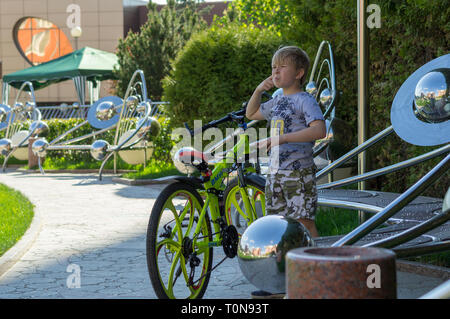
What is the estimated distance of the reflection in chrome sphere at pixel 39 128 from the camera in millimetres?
16234

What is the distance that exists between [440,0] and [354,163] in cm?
215

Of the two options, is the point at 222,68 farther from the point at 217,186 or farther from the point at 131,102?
the point at 217,186

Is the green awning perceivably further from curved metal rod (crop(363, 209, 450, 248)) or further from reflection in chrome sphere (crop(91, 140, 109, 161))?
curved metal rod (crop(363, 209, 450, 248))

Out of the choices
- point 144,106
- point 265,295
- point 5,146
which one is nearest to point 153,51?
point 5,146

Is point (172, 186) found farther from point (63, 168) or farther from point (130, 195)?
point (63, 168)

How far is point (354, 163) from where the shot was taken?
6773 mm

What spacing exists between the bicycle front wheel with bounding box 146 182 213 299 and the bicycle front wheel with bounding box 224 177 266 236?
0.37 m

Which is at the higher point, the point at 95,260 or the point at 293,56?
the point at 293,56

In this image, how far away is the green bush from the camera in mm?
9992

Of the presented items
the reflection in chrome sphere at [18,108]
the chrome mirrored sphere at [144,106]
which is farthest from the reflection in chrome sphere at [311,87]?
the reflection in chrome sphere at [18,108]

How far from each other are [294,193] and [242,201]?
748 millimetres

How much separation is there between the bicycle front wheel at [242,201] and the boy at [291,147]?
488 mm

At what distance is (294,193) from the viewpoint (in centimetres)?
365
